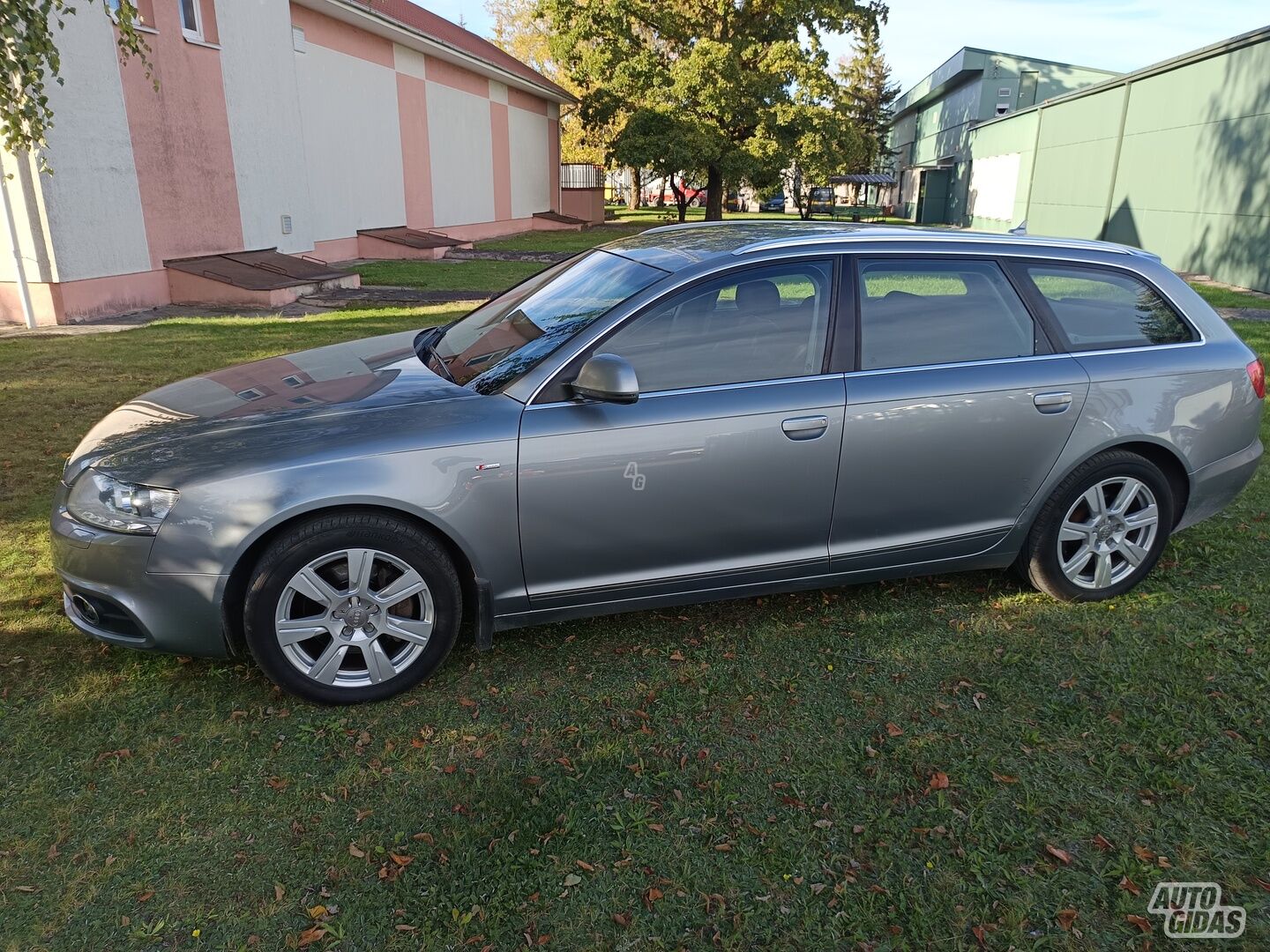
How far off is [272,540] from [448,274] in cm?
1513

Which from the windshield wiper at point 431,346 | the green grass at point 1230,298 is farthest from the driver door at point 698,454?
the green grass at point 1230,298

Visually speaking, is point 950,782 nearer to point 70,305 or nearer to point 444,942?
point 444,942

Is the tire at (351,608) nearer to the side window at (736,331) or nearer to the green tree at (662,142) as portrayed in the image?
the side window at (736,331)

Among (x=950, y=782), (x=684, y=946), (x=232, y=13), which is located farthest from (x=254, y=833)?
(x=232, y=13)

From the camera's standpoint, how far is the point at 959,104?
47969 mm

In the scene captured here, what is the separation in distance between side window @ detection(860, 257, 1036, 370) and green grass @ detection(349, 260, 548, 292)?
11082 mm

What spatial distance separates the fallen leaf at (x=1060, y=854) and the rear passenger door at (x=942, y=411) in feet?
4.48

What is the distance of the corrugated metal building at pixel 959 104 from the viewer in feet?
140

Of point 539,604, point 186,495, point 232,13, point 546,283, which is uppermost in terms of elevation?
point 232,13

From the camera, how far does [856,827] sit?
8.87 feet

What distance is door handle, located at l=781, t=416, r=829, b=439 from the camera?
3434mm

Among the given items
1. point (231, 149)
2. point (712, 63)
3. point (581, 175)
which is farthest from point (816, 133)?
point (231, 149)

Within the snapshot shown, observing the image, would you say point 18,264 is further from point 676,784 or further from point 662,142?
point 662,142

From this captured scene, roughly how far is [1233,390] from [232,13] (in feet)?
50.0
